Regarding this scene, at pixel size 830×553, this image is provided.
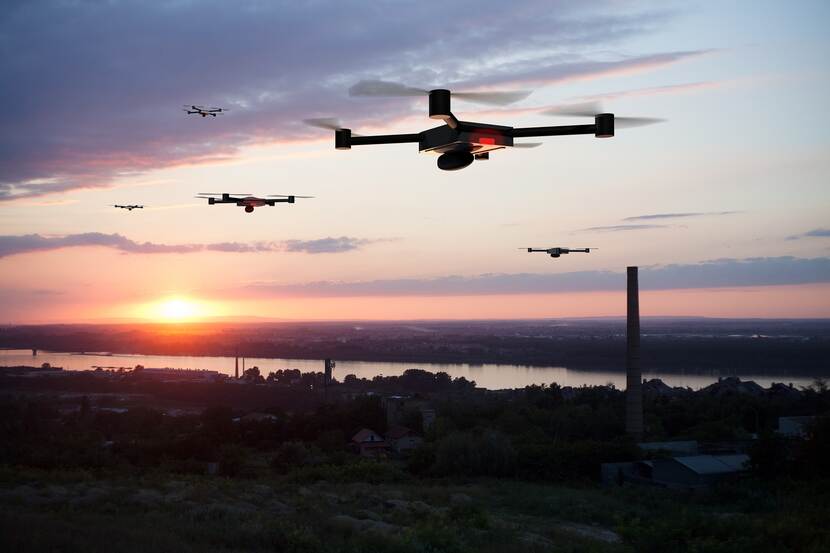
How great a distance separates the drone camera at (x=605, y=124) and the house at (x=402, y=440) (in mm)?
26791

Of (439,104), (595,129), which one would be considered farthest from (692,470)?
(439,104)

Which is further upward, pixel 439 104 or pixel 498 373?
pixel 439 104

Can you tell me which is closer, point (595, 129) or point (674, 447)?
point (595, 129)

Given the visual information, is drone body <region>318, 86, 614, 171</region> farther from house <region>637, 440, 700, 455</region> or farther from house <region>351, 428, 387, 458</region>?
house <region>351, 428, 387, 458</region>

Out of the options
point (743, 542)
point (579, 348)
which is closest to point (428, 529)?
point (743, 542)

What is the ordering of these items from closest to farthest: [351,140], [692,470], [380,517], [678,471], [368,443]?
[351,140] → [380,517] → [692,470] → [678,471] → [368,443]

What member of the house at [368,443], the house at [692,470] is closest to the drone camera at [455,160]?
the house at [692,470]

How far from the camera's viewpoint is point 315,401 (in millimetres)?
54000

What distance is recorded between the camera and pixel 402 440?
33.5m

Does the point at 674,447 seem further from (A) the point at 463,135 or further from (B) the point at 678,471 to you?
(A) the point at 463,135

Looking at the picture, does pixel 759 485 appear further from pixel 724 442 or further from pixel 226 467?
pixel 226 467

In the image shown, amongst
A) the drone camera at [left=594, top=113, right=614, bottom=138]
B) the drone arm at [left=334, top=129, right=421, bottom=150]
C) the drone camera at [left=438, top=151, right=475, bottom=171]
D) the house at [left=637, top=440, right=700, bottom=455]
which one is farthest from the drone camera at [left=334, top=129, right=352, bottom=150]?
the house at [left=637, top=440, right=700, bottom=455]

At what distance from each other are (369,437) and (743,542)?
2420 centimetres

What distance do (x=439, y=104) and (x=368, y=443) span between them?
28705mm
